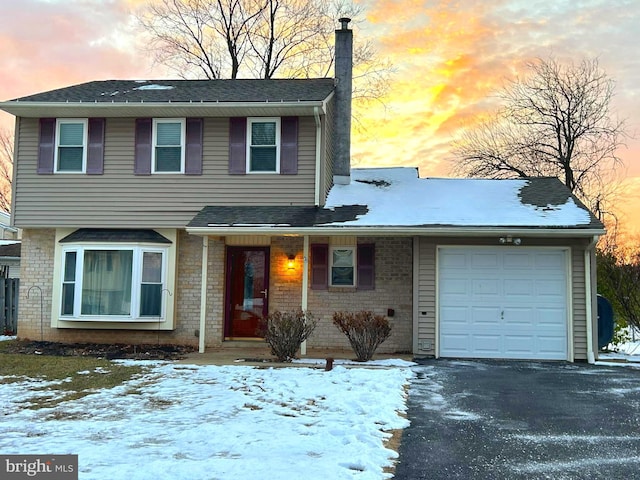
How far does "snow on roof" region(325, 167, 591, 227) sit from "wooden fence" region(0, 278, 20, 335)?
870cm

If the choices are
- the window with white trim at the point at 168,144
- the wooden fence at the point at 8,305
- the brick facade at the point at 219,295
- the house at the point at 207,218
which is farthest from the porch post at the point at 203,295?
the wooden fence at the point at 8,305

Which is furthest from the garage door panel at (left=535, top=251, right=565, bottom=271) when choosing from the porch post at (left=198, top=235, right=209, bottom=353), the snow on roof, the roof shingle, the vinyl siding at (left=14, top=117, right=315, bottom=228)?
the porch post at (left=198, top=235, right=209, bottom=353)

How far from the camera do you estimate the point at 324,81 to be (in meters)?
14.8

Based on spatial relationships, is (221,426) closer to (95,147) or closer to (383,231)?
(383,231)

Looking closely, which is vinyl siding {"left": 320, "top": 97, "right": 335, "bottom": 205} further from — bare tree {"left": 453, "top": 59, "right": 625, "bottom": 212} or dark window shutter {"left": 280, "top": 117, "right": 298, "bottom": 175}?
bare tree {"left": 453, "top": 59, "right": 625, "bottom": 212}

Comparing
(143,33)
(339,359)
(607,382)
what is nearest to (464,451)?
(607,382)

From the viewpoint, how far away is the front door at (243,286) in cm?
1280

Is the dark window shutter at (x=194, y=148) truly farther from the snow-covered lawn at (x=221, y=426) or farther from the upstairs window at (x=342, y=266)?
the snow-covered lawn at (x=221, y=426)

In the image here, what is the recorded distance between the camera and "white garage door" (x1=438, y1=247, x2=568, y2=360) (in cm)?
1127

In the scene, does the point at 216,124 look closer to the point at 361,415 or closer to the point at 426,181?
the point at 426,181

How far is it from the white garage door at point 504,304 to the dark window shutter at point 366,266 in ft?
4.91

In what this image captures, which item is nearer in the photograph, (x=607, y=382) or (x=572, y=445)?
(x=572, y=445)

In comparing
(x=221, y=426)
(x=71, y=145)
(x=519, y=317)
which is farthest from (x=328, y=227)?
(x=71, y=145)

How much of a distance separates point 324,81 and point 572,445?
37.1 feet
